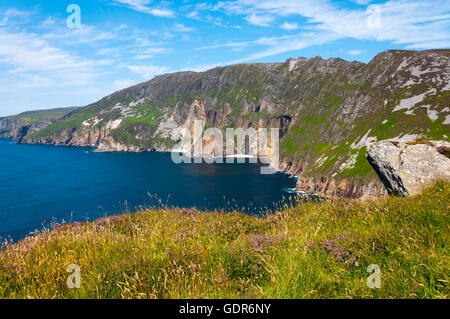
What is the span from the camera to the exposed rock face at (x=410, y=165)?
1261 cm

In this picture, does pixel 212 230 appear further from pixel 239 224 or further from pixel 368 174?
pixel 368 174

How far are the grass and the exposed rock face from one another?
594cm

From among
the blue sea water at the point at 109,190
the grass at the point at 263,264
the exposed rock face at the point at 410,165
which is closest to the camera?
the grass at the point at 263,264

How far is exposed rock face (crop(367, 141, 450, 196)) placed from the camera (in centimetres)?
1261

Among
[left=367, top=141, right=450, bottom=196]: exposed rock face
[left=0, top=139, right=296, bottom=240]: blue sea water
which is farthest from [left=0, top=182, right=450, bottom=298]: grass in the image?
[left=0, top=139, right=296, bottom=240]: blue sea water

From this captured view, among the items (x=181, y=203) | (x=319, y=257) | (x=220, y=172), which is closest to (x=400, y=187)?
(x=319, y=257)

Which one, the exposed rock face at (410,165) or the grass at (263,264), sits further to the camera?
the exposed rock face at (410,165)

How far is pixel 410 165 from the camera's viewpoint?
13609mm

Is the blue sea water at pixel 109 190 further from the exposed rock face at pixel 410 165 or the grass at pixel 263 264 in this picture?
the grass at pixel 263 264

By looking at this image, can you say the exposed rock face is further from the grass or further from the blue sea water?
the blue sea water

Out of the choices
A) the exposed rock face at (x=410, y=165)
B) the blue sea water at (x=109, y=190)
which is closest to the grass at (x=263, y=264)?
the exposed rock face at (x=410, y=165)

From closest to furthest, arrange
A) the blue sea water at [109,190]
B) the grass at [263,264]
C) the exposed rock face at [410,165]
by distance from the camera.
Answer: the grass at [263,264] → the exposed rock face at [410,165] → the blue sea water at [109,190]

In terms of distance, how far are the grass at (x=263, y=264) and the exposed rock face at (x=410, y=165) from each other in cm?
594

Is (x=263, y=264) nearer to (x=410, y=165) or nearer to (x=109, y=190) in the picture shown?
(x=410, y=165)
